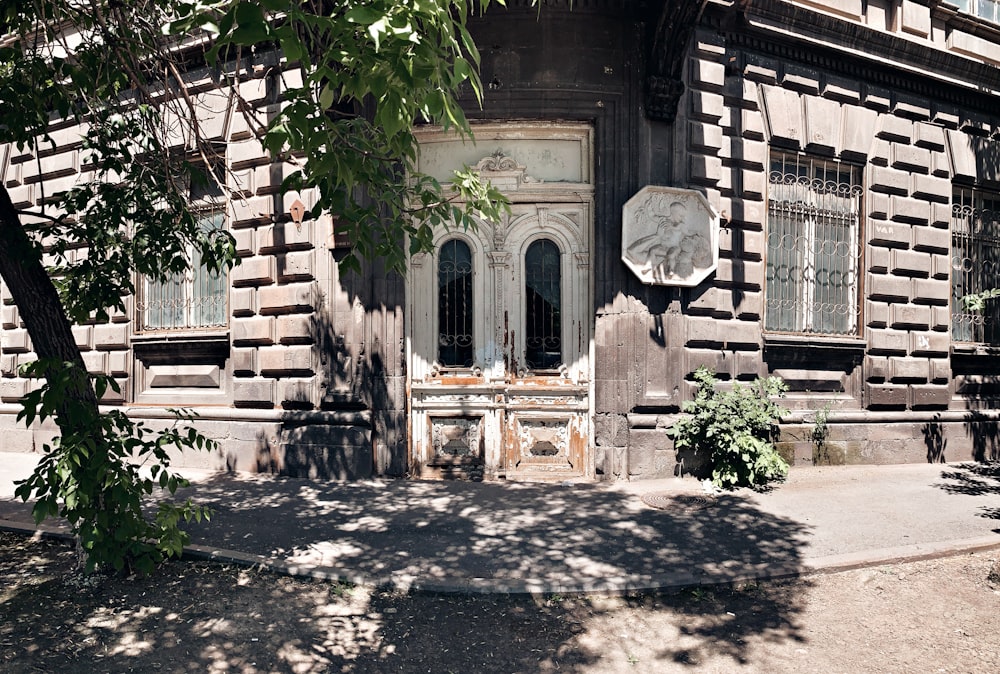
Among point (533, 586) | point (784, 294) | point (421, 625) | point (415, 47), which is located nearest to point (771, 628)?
point (533, 586)

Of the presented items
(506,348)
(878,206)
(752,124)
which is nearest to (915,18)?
(878,206)

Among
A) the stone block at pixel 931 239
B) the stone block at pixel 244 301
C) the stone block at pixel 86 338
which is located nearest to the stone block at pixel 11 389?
the stone block at pixel 86 338

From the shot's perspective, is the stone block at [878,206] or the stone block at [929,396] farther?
the stone block at [929,396]

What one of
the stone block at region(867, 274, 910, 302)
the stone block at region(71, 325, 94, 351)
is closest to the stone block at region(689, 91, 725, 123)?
the stone block at region(867, 274, 910, 302)

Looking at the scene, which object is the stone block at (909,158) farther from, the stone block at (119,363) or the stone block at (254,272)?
the stone block at (119,363)

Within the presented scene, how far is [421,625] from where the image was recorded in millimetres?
4117

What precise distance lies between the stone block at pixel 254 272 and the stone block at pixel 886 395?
28.9 feet

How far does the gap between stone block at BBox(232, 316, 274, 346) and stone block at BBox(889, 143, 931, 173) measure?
9.56m

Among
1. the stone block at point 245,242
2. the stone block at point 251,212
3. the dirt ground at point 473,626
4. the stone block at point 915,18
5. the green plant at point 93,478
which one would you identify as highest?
the stone block at point 915,18

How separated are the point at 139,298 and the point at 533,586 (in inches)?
333

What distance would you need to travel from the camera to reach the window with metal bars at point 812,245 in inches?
358

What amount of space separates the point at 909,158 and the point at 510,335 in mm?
6919

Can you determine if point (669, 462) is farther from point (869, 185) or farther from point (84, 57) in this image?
point (84, 57)

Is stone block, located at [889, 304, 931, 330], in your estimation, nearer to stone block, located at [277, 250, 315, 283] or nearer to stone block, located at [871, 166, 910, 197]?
stone block, located at [871, 166, 910, 197]
